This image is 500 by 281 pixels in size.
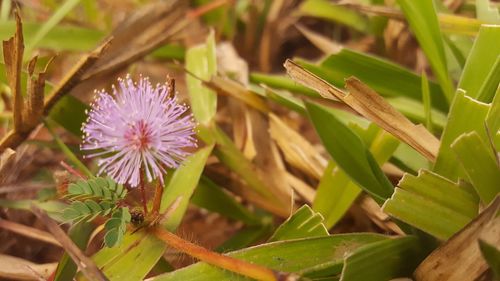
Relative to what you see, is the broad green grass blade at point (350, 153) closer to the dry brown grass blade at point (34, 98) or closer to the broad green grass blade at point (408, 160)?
the broad green grass blade at point (408, 160)

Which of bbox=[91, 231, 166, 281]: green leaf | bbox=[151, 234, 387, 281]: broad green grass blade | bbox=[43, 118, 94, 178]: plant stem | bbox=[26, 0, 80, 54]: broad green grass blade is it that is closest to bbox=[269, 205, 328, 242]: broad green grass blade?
bbox=[151, 234, 387, 281]: broad green grass blade

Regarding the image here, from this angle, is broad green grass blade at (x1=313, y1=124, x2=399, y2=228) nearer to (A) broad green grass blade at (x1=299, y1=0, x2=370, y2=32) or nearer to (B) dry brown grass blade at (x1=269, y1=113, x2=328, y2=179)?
(B) dry brown grass blade at (x1=269, y1=113, x2=328, y2=179)

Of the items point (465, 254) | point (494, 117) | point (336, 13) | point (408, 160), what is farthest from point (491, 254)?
point (336, 13)

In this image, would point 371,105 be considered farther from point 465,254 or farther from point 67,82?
point 67,82

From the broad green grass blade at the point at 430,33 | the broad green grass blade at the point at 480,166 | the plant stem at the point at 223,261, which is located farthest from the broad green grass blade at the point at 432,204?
the broad green grass blade at the point at 430,33

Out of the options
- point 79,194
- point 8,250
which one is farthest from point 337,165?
point 8,250

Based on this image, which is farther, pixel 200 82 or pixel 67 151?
pixel 200 82
